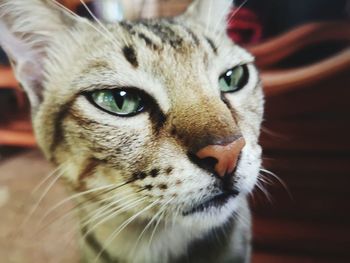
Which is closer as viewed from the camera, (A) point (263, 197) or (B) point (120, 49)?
(B) point (120, 49)

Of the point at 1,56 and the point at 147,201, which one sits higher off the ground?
the point at 1,56

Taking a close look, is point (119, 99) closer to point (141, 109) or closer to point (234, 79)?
point (141, 109)

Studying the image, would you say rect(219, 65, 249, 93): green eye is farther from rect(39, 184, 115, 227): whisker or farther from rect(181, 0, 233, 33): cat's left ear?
rect(39, 184, 115, 227): whisker

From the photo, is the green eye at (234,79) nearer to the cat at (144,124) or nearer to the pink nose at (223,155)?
the cat at (144,124)

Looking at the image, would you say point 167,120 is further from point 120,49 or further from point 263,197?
point 263,197

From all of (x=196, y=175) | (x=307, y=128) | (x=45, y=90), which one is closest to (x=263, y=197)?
(x=307, y=128)
